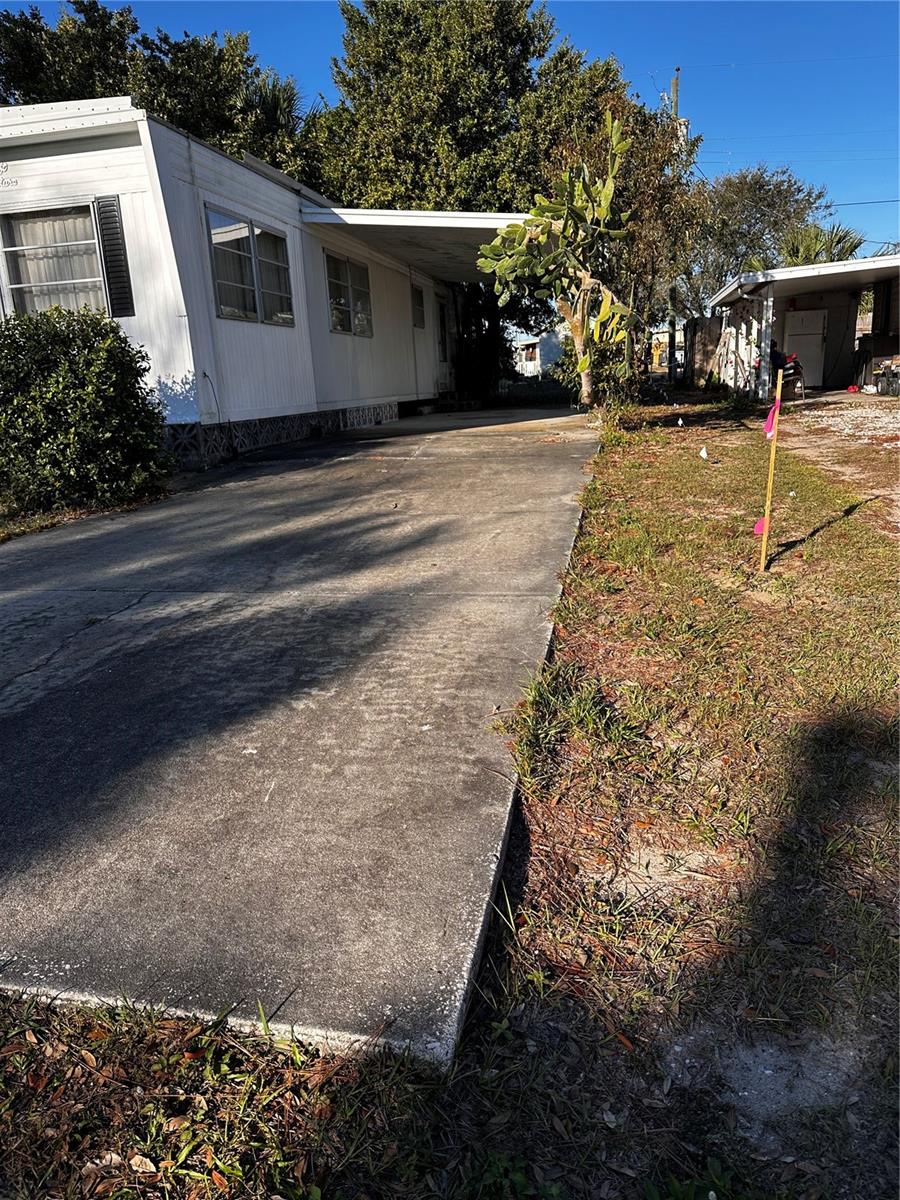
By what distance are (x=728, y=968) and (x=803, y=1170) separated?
0.43 meters

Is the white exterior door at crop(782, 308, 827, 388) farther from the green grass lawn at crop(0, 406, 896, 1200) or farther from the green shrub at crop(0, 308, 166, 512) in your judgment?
the green grass lawn at crop(0, 406, 896, 1200)

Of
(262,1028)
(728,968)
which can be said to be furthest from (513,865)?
(262,1028)

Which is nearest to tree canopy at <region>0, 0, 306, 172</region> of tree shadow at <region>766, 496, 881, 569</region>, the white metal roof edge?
the white metal roof edge

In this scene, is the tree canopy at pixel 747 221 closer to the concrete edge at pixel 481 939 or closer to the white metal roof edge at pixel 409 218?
the white metal roof edge at pixel 409 218

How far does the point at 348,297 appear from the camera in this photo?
1348 cm

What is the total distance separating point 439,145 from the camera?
18.3 m

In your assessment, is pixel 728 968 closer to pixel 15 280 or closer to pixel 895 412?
pixel 15 280

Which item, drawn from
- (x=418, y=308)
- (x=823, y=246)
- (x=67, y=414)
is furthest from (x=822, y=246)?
(x=67, y=414)

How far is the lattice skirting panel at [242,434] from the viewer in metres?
8.82

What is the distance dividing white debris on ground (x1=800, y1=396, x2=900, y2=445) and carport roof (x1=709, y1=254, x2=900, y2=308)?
2407 mm

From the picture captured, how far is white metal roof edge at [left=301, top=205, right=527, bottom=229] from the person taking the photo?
11562mm

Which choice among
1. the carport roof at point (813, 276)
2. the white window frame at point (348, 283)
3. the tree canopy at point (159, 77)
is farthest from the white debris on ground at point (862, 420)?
the tree canopy at point (159, 77)

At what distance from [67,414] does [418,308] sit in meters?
12.2

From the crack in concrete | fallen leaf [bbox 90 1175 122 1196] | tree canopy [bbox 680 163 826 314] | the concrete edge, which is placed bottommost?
fallen leaf [bbox 90 1175 122 1196]
